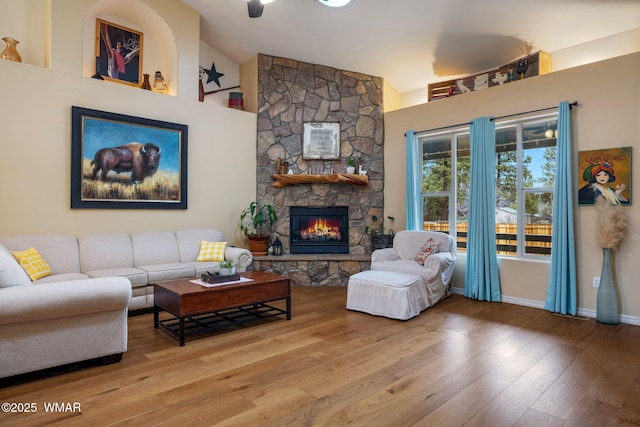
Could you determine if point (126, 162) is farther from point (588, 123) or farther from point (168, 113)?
point (588, 123)

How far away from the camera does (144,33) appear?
5.34m

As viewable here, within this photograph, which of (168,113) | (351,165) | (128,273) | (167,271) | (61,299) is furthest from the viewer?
(351,165)

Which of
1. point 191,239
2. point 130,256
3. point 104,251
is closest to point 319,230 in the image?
point 191,239

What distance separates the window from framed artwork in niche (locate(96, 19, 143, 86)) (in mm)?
4441

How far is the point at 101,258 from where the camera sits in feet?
14.2

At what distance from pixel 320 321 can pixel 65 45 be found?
14.6 feet

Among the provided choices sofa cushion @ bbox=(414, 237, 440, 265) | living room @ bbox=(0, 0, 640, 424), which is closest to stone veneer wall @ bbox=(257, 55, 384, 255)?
living room @ bbox=(0, 0, 640, 424)

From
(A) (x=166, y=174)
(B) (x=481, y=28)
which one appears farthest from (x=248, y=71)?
(B) (x=481, y=28)

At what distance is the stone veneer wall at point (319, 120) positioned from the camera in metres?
6.18

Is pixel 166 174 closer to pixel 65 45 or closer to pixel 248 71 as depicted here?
pixel 65 45

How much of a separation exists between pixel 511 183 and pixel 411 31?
8.16 feet

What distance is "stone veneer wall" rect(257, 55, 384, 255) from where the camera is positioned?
6176 mm

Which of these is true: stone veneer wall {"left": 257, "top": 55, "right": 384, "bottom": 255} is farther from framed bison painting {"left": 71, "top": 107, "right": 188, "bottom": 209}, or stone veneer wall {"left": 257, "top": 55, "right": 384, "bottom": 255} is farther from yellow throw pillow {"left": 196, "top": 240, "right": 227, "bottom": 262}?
framed bison painting {"left": 71, "top": 107, "right": 188, "bottom": 209}

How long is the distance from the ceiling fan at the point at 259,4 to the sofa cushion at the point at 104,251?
3195 millimetres
